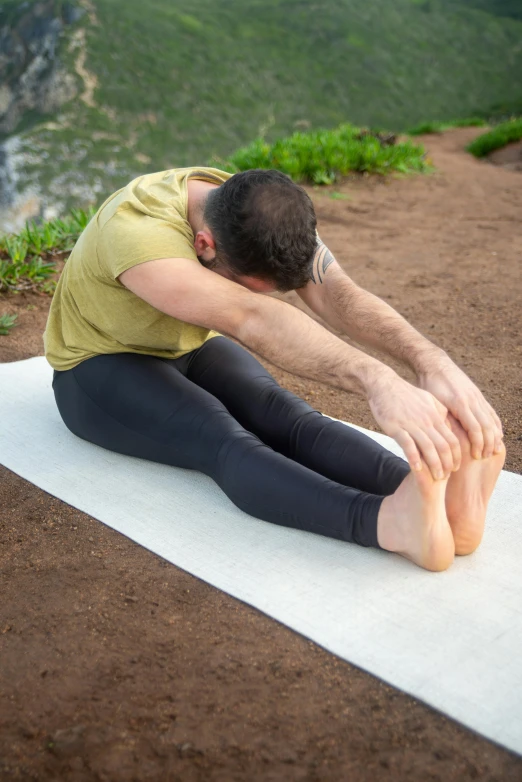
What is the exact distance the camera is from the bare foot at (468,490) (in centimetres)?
155

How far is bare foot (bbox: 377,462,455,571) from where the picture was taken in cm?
147

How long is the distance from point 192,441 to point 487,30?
1363 centimetres

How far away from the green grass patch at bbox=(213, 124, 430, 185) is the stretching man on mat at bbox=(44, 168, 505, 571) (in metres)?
3.77

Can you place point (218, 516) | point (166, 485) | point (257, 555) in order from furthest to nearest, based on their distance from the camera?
1. point (166, 485)
2. point (218, 516)
3. point (257, 555)

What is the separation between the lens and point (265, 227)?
1.63 m

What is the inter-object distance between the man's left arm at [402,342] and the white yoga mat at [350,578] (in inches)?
11.9

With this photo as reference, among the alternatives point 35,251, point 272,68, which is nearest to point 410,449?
point 35,251

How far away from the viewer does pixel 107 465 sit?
2.10 m

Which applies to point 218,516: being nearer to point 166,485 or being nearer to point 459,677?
point 166,485

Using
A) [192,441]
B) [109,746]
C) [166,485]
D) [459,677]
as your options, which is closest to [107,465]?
[166,485]

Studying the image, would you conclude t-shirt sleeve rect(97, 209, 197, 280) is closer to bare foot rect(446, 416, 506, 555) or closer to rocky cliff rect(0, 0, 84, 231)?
bare foot rect(446, 416, 506, 555)

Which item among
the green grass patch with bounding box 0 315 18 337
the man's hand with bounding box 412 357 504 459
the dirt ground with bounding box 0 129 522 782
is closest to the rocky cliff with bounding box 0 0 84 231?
the green grass patch with bounding box 0 315 18 337

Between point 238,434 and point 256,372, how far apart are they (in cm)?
34

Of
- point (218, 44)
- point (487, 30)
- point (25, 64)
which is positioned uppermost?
point (487, 30)
